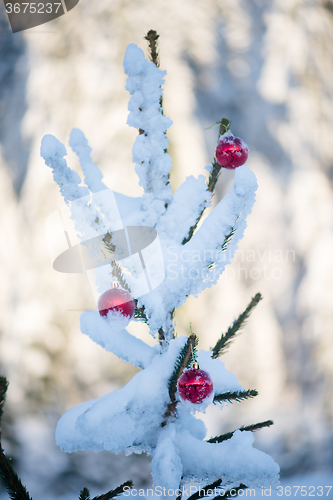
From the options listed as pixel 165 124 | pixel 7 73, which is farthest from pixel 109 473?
pixel 7 73

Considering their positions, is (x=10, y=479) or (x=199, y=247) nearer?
(x=10, y=479)

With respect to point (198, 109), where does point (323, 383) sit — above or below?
below

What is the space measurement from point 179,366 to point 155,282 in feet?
0.44

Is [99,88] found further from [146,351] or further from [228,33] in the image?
[146,351]

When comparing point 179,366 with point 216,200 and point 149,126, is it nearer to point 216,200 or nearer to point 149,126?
point 149,126

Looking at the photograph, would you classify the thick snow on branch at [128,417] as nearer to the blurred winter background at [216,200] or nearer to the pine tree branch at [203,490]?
the pine tree branch at [203,490]

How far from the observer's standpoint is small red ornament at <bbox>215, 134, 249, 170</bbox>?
0.47 metres

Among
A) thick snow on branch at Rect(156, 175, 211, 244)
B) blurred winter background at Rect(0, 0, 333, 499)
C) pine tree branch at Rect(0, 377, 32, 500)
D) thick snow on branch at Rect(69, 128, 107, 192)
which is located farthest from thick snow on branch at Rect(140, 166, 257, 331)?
blurred winter background at Rect(0, 0, 333, 499)

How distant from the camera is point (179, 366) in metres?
0.44

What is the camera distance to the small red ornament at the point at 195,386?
40 cm

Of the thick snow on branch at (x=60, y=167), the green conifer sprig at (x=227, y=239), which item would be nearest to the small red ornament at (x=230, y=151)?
the green conifer sprig at (x=227, y=239)

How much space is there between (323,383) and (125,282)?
42.1 inches

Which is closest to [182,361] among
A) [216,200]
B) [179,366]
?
[179,366]

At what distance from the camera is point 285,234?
1102 mm
